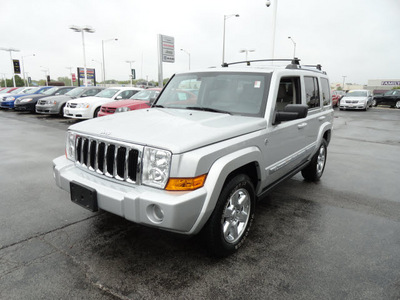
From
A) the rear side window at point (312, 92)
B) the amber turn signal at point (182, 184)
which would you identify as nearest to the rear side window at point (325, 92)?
the rear side window at point (312, 92)

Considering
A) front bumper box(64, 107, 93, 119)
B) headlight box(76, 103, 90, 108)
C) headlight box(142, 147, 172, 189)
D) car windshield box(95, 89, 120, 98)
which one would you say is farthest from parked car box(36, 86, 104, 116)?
headlight box(142, 147, 172, 189)

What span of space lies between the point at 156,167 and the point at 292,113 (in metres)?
1.63

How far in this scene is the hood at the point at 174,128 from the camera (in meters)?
2.46

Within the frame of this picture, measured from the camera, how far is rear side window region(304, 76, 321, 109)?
4.32 metres

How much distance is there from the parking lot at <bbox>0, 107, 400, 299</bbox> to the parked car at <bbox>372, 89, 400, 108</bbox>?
24691 millimetres

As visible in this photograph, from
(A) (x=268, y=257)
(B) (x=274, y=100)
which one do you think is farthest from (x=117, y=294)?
(B) (x=274, y=100)

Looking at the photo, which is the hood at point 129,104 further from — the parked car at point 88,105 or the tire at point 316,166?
the tire at point 316,166

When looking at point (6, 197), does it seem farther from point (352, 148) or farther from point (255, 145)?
point (352, 148)

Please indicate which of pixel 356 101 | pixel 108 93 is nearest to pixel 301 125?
pixel 108 93

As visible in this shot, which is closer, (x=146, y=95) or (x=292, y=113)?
(x=292, y=113)

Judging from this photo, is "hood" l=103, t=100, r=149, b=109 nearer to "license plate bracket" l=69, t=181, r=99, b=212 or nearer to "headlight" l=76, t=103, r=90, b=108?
"headlight" l=76, t=103, r=90, b=108

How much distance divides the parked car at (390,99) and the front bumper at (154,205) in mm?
28387

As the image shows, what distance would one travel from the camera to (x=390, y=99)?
2541 cm

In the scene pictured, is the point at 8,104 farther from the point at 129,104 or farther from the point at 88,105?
the point at 129,104
